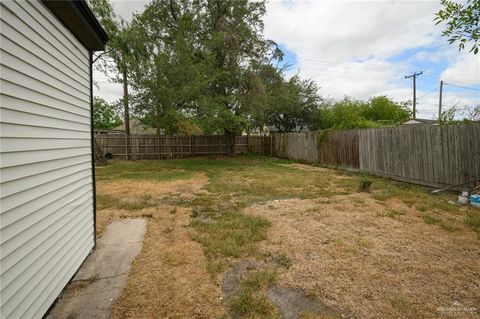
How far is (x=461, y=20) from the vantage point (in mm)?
2801

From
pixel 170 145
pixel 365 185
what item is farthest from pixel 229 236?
pixel 170 145

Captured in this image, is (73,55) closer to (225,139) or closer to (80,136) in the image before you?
(80,136)

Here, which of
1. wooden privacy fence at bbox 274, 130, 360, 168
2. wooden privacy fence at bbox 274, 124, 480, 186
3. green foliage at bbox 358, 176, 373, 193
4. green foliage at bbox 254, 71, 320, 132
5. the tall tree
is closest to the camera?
wooden privacy fence at bbox 274, 124, 480, 186

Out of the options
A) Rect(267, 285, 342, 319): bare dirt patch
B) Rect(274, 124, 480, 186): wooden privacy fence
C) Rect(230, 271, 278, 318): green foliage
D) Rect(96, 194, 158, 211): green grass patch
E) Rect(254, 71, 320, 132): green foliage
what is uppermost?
Rect(254, 71, 320, 132): green foliage

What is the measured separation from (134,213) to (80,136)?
2.30 metres

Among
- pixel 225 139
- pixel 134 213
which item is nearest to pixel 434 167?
pixel 134 213

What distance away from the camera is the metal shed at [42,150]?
1.76 meters

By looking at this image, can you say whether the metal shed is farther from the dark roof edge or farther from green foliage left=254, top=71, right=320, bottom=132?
green foliage left=254, top=71, right=320, bottom=132

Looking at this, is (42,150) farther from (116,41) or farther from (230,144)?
(230,144)

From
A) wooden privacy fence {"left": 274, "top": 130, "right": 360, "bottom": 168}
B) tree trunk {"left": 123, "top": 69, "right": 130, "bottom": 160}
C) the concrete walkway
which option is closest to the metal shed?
the concrete walkway

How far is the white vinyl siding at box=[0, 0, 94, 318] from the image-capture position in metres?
1.75

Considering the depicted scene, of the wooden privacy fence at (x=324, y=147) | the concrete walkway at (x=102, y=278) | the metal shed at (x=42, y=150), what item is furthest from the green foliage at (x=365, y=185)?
the metal shed at (x=42, y=150)

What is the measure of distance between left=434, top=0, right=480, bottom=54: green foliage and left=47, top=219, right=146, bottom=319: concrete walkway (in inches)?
160

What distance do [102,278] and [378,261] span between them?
9.66ft
